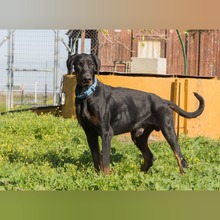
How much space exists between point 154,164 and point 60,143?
2264 millimetres

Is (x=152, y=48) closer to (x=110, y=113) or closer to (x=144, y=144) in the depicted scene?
(x=144, y=144)

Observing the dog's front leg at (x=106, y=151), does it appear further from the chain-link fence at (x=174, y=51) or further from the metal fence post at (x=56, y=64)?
the chain-link fence at (x=174, y=51)

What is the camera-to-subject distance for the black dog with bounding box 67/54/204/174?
582 cm

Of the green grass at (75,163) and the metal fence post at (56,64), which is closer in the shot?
the green grass at (75,163)

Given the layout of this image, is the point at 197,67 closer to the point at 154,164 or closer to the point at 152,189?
the point at 154,164

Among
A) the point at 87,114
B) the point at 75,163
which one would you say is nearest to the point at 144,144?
the point at 75,163

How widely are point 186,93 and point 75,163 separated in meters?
4.36

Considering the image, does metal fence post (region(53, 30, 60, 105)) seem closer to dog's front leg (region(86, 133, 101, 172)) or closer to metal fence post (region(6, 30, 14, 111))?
metal fence post (region(6, 30, 14, 111))

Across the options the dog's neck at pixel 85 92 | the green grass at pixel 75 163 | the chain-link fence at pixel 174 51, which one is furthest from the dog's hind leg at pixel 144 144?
the chain-link fence at pixel 174 51

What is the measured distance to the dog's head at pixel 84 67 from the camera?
5.74 meters

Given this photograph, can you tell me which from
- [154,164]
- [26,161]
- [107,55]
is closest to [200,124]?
[154,164]

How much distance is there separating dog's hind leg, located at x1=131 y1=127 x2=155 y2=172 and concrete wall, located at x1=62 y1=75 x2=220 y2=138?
3.63m

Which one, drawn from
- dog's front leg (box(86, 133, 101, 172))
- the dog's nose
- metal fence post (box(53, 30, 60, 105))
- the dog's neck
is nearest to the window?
metal fence post (box(53, 30, 60, 105))

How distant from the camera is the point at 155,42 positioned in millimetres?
18078
